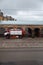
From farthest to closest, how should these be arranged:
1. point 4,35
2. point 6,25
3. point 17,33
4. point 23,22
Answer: point 23,22 → point 6,25 → point 4,35 → point 17,33

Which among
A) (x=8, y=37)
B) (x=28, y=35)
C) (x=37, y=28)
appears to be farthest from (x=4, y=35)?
(x=37, y=28)

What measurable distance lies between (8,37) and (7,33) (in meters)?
0.85

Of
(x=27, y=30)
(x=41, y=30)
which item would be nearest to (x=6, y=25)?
(x=27, y=30)

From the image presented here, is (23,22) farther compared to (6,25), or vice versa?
(23,22)

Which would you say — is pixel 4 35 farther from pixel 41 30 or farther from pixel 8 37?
pixel 41 30

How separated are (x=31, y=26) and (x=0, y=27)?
734 centimetres

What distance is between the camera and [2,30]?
44812mm

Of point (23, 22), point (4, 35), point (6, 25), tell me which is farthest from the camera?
point (23, 22)

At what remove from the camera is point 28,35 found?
44.5 meters

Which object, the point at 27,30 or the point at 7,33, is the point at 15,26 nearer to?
the point at 27,30

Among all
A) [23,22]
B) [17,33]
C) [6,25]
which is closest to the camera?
[17,33]

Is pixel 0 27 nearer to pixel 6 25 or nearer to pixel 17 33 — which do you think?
pixel 6 25

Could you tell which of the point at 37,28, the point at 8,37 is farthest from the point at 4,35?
the point at 37,28

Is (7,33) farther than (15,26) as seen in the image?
No
